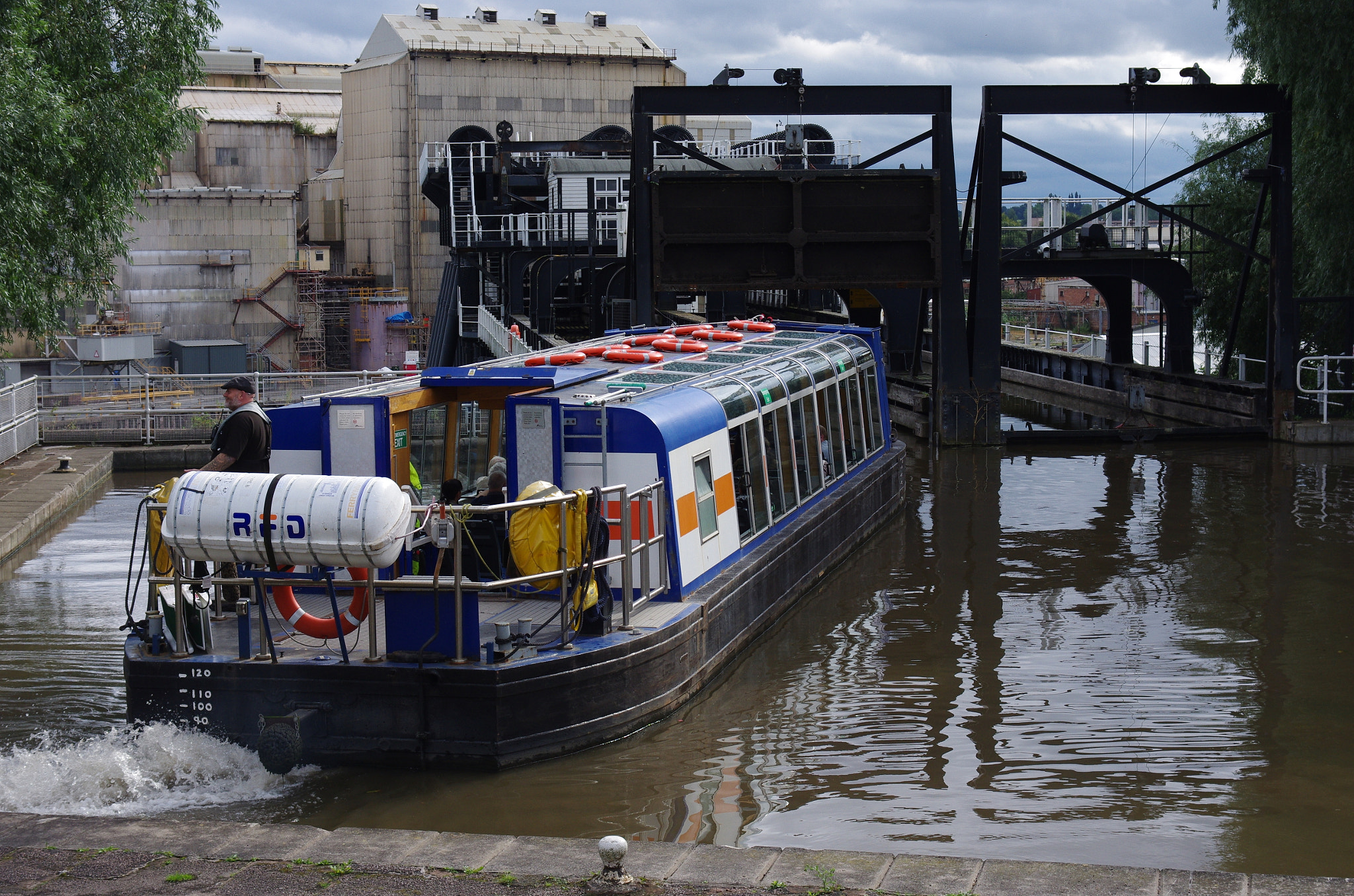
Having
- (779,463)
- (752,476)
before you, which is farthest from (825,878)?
(779,463)

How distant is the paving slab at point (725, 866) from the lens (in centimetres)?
593

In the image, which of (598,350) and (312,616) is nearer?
(312,616)

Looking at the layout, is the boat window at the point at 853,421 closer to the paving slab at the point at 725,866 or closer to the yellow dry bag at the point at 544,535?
the yellow dry bag at the point at 544,535

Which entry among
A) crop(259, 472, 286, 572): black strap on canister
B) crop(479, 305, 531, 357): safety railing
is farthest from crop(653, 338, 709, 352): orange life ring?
crop(479, 305, 531, 357): safety railing

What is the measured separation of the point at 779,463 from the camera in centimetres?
1344

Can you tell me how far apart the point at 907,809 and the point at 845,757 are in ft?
3.17

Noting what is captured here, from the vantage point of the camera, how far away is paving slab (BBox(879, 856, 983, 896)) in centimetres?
581

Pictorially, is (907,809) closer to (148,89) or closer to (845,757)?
(845,757)

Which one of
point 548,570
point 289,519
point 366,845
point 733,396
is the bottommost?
point 366,845

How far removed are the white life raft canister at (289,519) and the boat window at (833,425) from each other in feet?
26.6

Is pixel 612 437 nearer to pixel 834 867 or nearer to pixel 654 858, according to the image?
pixel 654 858

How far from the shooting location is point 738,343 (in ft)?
53.2

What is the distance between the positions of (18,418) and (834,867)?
2059 cm

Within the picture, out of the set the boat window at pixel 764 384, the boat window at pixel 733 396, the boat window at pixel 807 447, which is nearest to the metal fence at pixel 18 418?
the boat window at pixel 807 447
